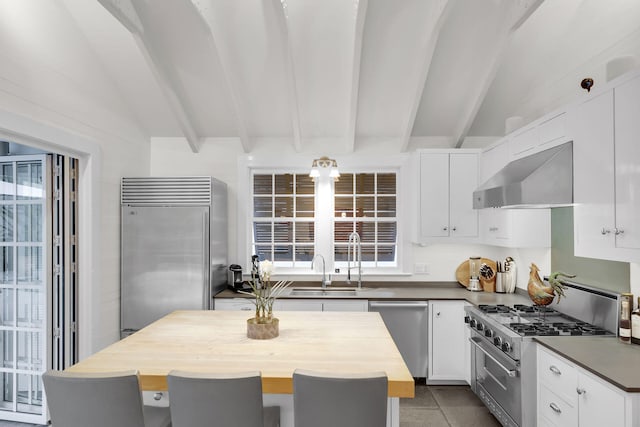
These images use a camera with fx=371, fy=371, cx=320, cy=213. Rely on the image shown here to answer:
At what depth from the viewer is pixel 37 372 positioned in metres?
2.98

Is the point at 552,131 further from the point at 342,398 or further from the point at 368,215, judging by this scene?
the point at 342,398

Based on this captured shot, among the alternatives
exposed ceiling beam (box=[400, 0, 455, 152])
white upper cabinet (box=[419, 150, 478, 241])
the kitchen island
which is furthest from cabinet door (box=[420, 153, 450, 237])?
the kitchen island

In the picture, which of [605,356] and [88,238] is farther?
[88,238]

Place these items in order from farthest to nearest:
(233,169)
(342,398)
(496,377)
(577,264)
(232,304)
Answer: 1. (233,169)
2. (232,304)
3. (577,264)
4. (496,377)
5. (342,398)

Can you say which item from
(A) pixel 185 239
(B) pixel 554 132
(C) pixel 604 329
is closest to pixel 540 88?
(B) pixel 554 132

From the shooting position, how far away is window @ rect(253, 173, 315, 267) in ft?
14.5

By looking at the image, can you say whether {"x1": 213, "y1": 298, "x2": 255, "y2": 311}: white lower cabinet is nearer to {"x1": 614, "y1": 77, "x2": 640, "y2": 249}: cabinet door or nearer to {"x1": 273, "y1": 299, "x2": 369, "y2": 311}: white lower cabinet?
{"x1": 273, "y1": 299, "x2": 369, "y2": 311}: white lower cabinet

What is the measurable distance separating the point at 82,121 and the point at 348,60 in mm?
2324

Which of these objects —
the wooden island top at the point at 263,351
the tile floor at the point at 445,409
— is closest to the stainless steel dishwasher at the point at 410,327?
the tile floor at the point at 445,409

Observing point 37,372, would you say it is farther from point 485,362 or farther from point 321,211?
point 485,362

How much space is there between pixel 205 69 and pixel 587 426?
12.3 feet

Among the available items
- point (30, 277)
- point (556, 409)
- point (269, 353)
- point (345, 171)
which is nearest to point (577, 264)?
point (556, 409)

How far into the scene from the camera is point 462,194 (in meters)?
3.83

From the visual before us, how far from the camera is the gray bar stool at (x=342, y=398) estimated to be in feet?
4.63
